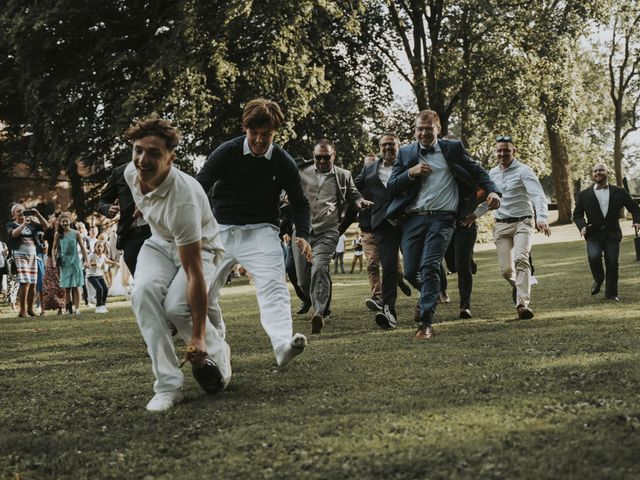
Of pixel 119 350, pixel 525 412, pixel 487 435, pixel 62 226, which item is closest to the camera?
pixel 487 435

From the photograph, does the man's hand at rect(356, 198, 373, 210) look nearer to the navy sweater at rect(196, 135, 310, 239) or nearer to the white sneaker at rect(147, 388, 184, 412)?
the navy sweater at rect(196, 135, 310, 239)

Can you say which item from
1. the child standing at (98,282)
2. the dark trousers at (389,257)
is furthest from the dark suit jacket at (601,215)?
the child standing at (98,282)

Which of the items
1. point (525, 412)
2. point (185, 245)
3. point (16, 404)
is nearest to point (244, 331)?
point (16, 404)

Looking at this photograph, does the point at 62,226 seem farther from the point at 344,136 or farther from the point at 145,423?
the point at 344,136

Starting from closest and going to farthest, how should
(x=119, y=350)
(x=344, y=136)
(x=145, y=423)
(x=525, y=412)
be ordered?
(x=525, y=412) < (x=145, y=423) < (x=119, y=350) < (x=344, y=136)

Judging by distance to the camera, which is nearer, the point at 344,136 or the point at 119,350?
the point at 119,350

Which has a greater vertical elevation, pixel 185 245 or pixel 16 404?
pixel 185 245

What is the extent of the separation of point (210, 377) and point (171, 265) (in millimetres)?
781

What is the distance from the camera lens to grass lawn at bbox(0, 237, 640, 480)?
3.59 meters

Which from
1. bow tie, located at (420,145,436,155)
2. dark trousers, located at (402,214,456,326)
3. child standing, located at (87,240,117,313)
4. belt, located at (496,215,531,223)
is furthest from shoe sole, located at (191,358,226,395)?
child standing, located at (87,240,117,313)

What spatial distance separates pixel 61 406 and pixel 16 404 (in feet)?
1.32

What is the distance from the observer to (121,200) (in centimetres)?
819

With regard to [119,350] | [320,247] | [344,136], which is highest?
[344,136]

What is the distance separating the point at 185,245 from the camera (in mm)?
4906
